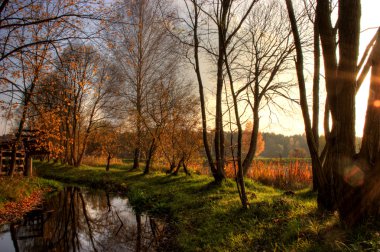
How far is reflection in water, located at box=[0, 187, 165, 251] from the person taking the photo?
6.71m

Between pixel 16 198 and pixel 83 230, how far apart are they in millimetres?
4390

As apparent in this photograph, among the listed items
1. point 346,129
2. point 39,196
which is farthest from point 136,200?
point 346,129

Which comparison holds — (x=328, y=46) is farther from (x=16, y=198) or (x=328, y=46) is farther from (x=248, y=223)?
(x=16, y=198)

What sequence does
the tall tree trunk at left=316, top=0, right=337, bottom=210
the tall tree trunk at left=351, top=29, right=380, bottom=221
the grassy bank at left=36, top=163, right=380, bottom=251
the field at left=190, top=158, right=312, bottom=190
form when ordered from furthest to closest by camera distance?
the field at left=190, top=158, right=312, bottom=190 < the tall tree trunk at left=316, top=0, right=337, bottom=210 < the tall tree trunk at left=351, top=29, right=380, bottom=221 < the grassy bank at left=36, top=163, right=380, bottom=251

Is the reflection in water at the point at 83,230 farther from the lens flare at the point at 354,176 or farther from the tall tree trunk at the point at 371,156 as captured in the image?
the tall tree trunk at the point at 371,156

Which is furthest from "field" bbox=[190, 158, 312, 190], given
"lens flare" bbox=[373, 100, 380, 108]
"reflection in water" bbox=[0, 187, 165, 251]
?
"lens flare" bbox=[373, 100, 380, 108]

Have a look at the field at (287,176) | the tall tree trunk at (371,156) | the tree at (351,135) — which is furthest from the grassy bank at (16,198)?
the field at (287,176)

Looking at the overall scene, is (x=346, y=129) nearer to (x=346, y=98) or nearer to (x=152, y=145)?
(x=346, y=98)

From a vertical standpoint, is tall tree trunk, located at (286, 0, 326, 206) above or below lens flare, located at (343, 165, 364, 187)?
above

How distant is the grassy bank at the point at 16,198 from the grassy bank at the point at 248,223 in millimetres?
3882

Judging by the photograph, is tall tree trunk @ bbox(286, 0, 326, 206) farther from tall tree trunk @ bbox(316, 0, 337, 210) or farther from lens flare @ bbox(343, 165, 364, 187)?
lens flare @ bbox(343, 165, 364, 187)

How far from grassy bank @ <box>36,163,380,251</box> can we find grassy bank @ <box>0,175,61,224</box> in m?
3.88

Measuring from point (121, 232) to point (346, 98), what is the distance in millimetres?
6414

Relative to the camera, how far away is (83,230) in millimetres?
8062
